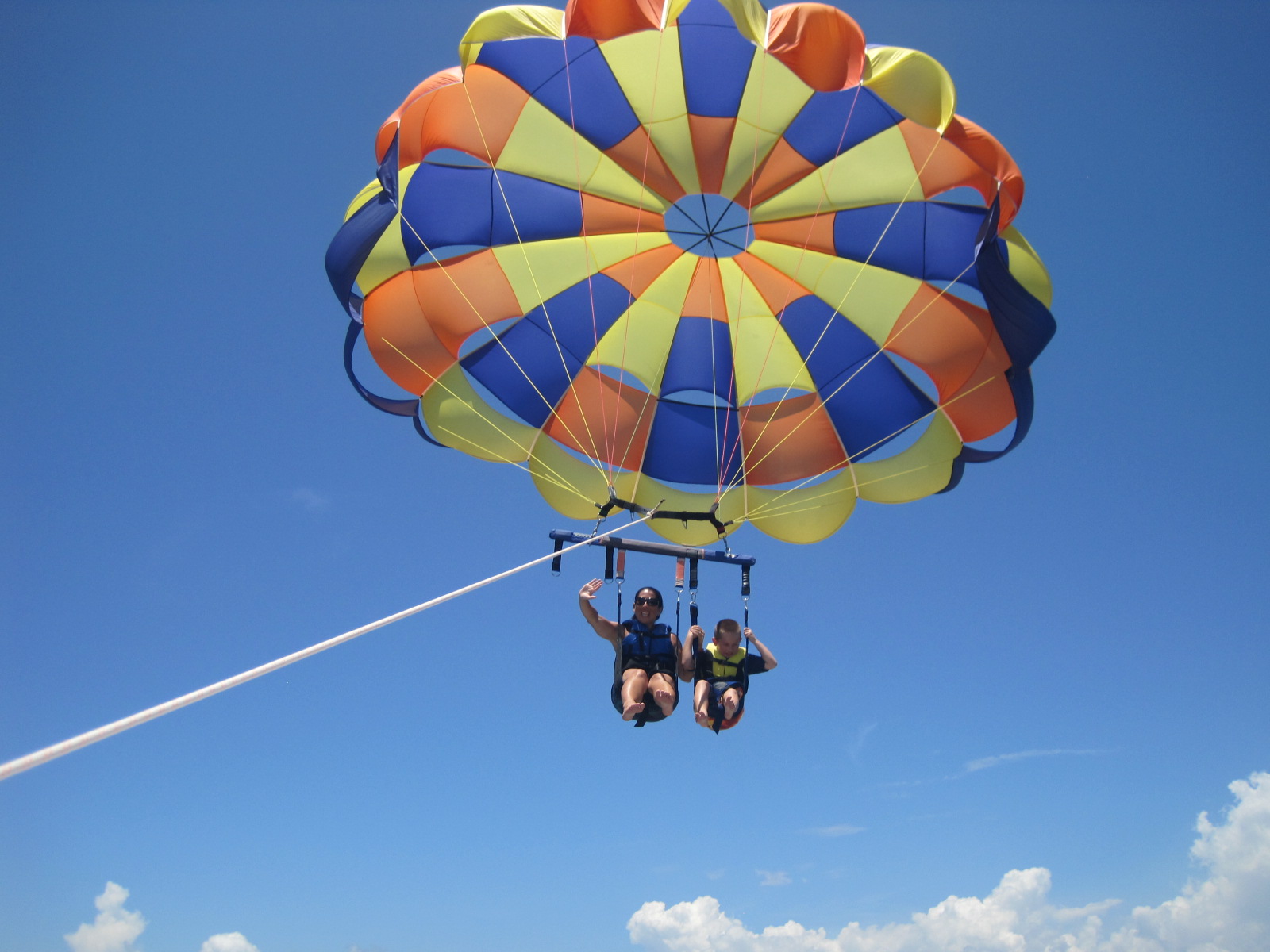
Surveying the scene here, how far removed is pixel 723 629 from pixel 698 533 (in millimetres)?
1507

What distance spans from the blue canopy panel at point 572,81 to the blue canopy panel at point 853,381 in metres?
1.99

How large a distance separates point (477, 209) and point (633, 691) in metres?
3.90

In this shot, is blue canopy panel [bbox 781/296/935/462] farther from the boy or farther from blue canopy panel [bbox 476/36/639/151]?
the boy

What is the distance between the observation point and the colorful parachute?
649 centimetres

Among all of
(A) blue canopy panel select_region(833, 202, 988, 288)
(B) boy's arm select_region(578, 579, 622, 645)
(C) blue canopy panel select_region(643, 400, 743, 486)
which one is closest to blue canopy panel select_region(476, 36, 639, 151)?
(A) blue canopy panel select_region(833, 202, 988, 288)

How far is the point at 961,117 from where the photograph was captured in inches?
243

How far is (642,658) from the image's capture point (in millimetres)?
5828

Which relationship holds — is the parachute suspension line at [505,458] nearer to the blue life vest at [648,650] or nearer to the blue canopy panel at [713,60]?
the blue life vest at [648,650]

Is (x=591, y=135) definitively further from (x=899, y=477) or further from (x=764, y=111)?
(x=899, y=477)

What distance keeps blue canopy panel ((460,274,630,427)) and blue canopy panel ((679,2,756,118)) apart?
5.12 feet

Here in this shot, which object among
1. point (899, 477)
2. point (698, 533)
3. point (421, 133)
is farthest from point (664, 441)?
point (421, 133)

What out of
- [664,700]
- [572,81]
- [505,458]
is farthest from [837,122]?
[664,700]

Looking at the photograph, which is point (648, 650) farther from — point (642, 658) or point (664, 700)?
point (664, 700)

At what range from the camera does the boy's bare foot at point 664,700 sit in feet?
18.5
